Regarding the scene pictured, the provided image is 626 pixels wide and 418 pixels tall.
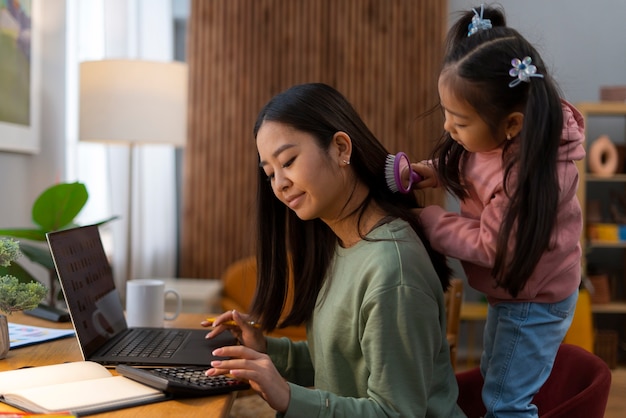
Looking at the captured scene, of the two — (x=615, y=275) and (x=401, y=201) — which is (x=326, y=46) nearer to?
(x=615, y=275)

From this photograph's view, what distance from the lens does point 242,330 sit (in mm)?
1587

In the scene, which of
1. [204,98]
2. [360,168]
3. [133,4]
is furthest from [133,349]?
[204,98]

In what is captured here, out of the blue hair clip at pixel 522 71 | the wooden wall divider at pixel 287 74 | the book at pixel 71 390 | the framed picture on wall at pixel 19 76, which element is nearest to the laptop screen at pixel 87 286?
the book at pixel 71 390

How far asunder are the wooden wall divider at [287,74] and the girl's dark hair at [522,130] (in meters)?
3.46

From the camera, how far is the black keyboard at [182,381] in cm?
121

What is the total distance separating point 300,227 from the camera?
161 centimetres

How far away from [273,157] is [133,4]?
306 centimetres

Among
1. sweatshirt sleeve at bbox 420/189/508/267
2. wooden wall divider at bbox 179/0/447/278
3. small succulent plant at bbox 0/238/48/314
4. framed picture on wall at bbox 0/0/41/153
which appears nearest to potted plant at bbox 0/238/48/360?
small succulent plant at bbox 0/238/48/314

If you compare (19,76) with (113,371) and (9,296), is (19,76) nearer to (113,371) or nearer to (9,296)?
(9,296)

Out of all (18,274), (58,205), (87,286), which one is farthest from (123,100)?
(87,286)

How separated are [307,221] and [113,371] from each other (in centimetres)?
50

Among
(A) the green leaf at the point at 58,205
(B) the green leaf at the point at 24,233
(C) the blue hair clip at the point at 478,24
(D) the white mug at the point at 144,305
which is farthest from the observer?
(A) the green leaf at the point at 58,205

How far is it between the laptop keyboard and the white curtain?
181 centimetres

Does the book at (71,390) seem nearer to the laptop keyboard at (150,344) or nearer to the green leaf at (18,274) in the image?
the laptop keyboard at (150,344)
